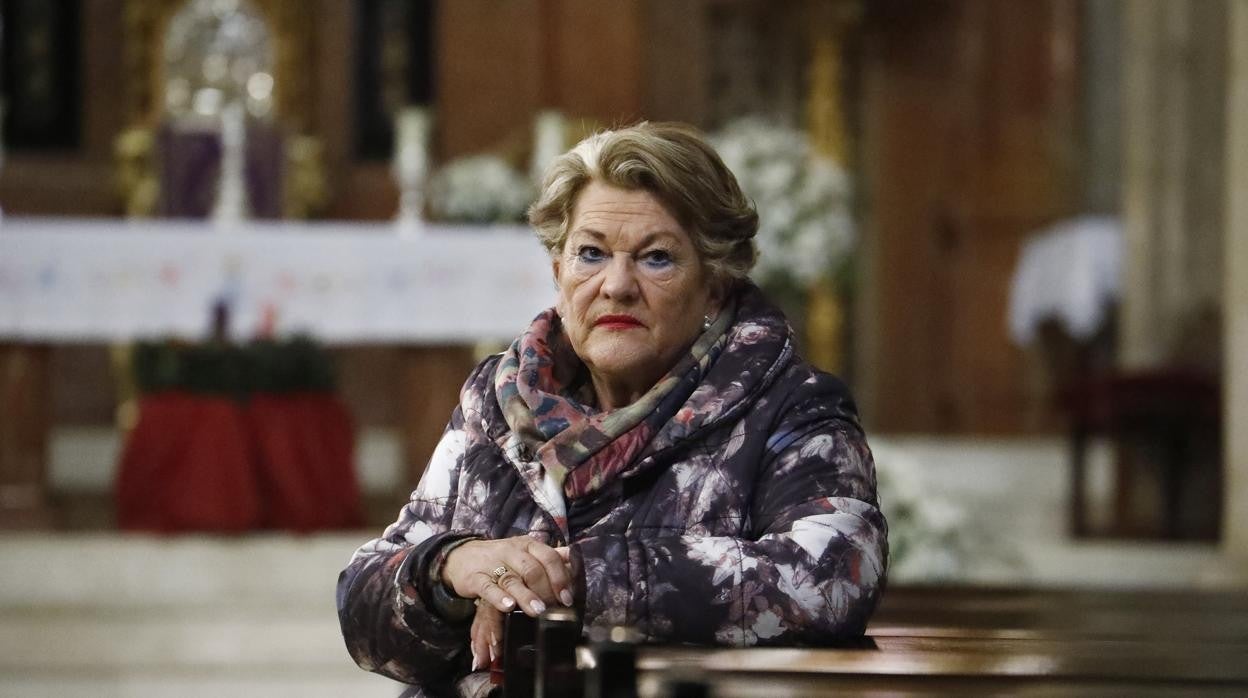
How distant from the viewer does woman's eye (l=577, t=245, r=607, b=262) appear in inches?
92.7

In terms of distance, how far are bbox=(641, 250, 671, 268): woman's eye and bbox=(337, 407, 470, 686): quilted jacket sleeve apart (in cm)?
33

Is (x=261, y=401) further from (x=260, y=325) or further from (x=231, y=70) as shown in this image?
(x=231, y=70)

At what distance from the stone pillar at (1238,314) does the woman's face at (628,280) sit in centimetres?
428

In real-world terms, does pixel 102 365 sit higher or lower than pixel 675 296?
lower

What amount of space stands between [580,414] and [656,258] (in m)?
0.23

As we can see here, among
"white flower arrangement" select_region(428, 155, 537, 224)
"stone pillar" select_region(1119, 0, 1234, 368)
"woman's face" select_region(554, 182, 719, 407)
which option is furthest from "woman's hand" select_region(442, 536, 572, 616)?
"stone pillar" select_region(1119, 0, 1234, 368)

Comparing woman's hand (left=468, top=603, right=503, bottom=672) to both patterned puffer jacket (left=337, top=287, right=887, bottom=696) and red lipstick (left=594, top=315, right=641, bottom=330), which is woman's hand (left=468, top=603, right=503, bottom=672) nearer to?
patterned puffer jacket (left=337, top=287, right=887, bottom=696)

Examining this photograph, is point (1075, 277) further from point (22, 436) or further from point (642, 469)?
point (642, 469)

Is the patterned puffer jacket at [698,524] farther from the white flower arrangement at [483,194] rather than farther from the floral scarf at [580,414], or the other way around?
the white flower arrangement at [483,194]

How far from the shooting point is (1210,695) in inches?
66.7

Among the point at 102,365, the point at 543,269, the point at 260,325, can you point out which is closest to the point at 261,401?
the point at 260,325

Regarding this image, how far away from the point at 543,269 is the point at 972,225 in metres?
4.23

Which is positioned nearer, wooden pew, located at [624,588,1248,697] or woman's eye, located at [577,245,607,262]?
wooden pew, located at [624,588,1248,697]

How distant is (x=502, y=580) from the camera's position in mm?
2068
